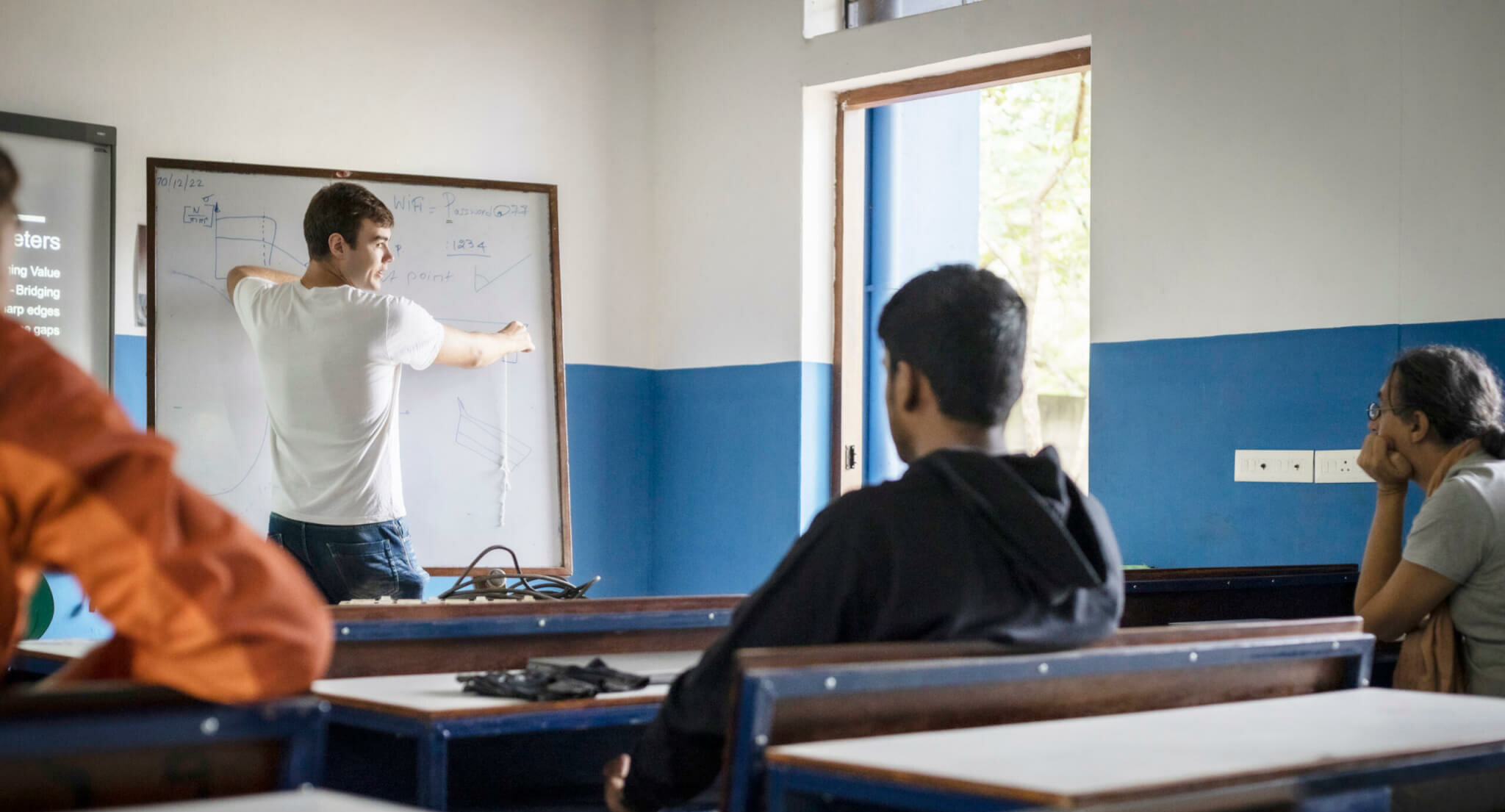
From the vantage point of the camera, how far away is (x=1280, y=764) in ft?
4.45

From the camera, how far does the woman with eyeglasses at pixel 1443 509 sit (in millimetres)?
2576

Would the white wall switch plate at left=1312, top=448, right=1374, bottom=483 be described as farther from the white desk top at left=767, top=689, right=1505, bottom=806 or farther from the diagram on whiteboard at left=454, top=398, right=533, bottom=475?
the diagram on whiteboard at left=454, top=398, right=533, bottom=475

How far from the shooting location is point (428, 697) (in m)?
1.87

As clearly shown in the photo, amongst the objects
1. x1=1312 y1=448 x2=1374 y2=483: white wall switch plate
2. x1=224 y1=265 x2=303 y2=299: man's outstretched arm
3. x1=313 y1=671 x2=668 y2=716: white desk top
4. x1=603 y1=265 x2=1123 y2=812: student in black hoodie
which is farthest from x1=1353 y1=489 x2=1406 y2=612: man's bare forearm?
x1=224 y1=265 x2=303 y2=299: man's outstretched arm

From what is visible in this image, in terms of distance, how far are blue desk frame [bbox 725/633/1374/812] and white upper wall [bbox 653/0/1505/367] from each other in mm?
2196

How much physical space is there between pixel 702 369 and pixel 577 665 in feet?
11.0

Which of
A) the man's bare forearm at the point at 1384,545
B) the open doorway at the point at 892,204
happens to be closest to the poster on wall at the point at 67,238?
the open doorway at the point at 892,204

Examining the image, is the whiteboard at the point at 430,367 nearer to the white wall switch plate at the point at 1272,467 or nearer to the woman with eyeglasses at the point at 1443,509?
the white wall switch plate at the point at 1272,467

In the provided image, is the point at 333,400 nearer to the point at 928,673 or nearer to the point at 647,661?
the point at 647,661

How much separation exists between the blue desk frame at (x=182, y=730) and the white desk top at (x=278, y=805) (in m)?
0.05

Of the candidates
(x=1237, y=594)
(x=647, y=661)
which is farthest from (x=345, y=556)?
(x=1237, y=594)

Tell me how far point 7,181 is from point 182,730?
0.44 meters

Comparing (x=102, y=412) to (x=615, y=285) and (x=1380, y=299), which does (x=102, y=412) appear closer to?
(x=1380, y=299)

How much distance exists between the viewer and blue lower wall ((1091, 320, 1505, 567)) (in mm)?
3748
